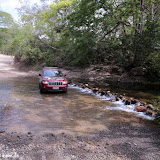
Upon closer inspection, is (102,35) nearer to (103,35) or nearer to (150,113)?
(103,35)

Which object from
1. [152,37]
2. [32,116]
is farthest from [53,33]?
[32,116]

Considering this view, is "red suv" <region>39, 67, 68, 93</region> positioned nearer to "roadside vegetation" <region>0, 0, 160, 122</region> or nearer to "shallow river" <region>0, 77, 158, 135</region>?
"shallow river" <region>0, 77, 158, 135</region>

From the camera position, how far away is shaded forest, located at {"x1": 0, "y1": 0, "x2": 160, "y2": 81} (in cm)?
1445

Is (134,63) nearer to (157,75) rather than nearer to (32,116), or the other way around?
(157,75)

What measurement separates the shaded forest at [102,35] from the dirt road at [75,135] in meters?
11.1

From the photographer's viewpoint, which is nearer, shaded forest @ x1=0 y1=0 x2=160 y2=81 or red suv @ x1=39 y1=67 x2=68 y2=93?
red suv @ x1=39 y1=67 x2=68 y2=93

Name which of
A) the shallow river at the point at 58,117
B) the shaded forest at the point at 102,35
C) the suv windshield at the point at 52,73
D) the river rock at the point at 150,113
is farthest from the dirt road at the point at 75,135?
the shaded forest at the point at 102,35

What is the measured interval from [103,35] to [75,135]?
1473 cm

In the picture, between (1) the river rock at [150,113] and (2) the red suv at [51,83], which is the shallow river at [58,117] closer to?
(1) the river rock at [150,113]

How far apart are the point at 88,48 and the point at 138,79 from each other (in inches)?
292

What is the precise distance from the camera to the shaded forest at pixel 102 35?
14.4m

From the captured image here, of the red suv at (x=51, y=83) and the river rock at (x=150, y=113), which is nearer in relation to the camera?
the river rock at (x=150, y=113)

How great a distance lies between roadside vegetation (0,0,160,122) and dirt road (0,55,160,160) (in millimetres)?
11087

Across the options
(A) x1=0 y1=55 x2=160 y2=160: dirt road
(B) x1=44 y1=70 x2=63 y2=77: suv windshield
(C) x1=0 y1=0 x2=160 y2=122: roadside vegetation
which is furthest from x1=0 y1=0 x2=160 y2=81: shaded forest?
(A) x1=0 y1=55 x2=160 y2=160: dirt road
